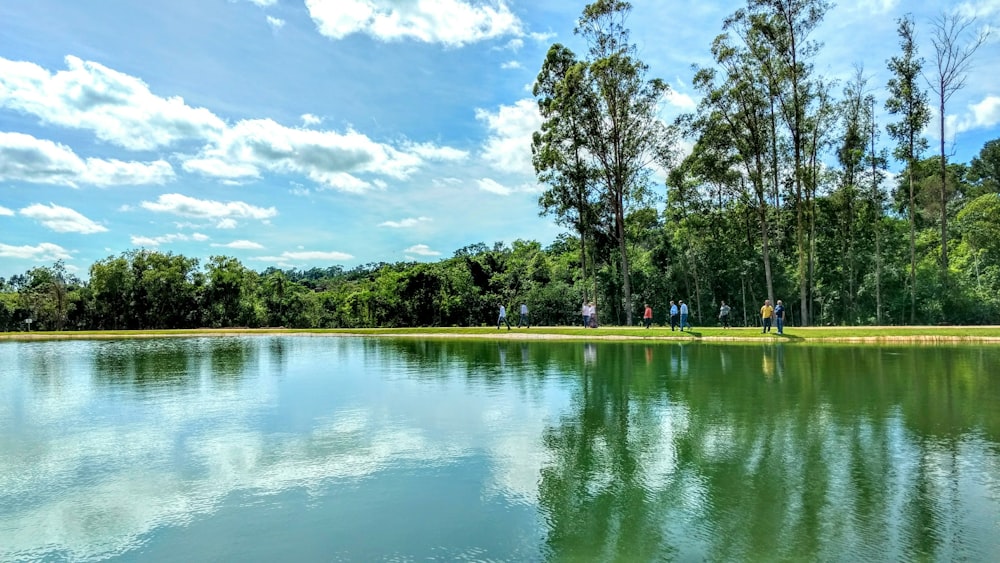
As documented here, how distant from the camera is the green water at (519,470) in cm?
539

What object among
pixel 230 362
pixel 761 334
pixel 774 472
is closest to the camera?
pixel 774 472

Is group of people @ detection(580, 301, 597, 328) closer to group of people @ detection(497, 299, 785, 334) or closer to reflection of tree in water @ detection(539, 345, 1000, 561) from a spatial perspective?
group of people @ detection(497, 299, 785, 334)

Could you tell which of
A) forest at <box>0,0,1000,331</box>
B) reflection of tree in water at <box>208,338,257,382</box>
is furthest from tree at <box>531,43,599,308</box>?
reflection of tree in water at <box>208,338,257,382</box>

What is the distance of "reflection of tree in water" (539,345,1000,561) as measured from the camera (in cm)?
524

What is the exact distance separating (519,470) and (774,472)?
3067 mm

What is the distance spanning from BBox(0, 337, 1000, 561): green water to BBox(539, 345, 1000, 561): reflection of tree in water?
3 centimetres

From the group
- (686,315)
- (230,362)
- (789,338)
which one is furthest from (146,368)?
(789,338)

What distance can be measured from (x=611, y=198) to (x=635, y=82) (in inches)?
270

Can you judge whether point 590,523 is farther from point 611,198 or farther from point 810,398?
point 611,198

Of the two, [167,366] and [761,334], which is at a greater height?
[761,334]

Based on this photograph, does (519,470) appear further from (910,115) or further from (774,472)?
(910,115)

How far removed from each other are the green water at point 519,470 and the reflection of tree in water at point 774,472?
0.11ft

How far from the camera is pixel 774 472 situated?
23.2ft

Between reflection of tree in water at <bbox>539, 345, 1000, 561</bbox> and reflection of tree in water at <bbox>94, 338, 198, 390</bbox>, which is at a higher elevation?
reflection of tree in water at <bbox>94, 338, 198, 390</bbox>
